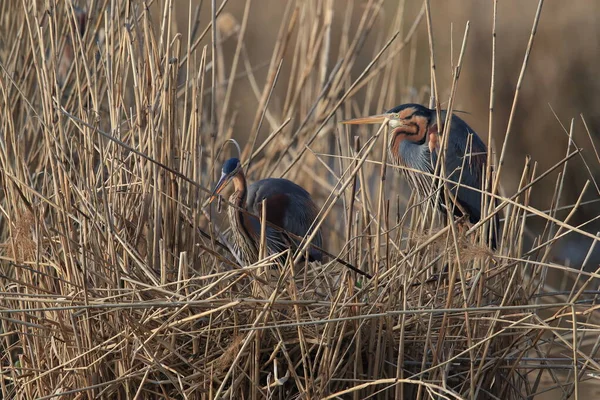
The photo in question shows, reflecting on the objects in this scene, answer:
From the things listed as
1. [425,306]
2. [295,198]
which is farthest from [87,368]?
[295,198]

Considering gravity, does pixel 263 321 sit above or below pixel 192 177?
below

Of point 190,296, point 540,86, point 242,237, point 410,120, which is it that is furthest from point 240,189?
point 540,86

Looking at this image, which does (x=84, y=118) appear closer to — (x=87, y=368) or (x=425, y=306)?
(x=87, y=368)

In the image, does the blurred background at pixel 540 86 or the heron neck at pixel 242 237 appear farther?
the blurred background at pixel 540 86

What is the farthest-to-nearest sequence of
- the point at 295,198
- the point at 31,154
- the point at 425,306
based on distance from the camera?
the point at 295,198, the point at 31,154, the point at 425,306

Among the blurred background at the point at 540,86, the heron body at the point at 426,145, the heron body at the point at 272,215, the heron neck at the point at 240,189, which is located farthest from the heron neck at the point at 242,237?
the blurred background at the point at 540,86

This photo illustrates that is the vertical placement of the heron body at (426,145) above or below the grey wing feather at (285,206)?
above

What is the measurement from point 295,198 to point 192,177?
3.22ft

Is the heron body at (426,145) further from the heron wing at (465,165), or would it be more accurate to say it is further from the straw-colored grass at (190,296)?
the straw-colored grass at (190,296)

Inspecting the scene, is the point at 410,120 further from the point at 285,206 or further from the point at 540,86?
the point at 540,86

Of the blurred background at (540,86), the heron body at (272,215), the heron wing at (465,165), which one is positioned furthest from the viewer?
the blurred background at (540,86)

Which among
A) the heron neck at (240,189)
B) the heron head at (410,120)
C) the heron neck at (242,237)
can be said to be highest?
the heron head at (410,120)

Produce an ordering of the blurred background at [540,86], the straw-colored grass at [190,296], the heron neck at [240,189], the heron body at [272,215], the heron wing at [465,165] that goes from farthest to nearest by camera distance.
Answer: the blurred background at [540,86]
the heron wing at [465,165]
the heron body at [272,215]
the heron neck at [240,189]
the straw-colored grass at [190,296]

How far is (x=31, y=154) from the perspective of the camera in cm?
292
